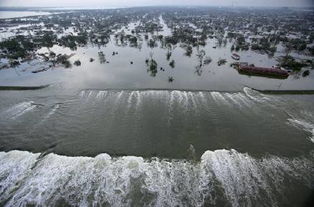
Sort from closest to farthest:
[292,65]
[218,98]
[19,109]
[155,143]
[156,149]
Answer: [156,149] → [155,143] → [19,109] → [218,98] → [292,65]

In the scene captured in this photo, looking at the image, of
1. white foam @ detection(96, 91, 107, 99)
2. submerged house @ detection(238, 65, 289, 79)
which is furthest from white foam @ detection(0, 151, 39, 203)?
submerged house @ detection(238, 65, 289, 79)

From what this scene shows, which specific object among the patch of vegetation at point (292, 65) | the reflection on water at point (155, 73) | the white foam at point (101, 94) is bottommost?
the patch of vegetation at point (292, 65)

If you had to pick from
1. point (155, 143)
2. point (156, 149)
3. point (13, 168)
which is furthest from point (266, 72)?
point (13, 168)

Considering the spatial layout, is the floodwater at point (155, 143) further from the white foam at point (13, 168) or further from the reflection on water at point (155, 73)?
the reflection on water at point (155, 73)

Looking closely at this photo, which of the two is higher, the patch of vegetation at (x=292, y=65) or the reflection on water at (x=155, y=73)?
the reflection on water at (x=155, y=73)

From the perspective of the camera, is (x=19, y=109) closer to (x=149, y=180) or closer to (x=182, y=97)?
(x=149, y=180)

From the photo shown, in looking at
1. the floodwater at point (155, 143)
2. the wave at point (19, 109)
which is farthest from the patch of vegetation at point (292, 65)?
the wave at point (19, 109)

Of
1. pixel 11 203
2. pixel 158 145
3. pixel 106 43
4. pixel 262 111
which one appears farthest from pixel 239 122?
pixel 106 43

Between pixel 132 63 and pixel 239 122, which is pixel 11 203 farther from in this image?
pixel 132 63
